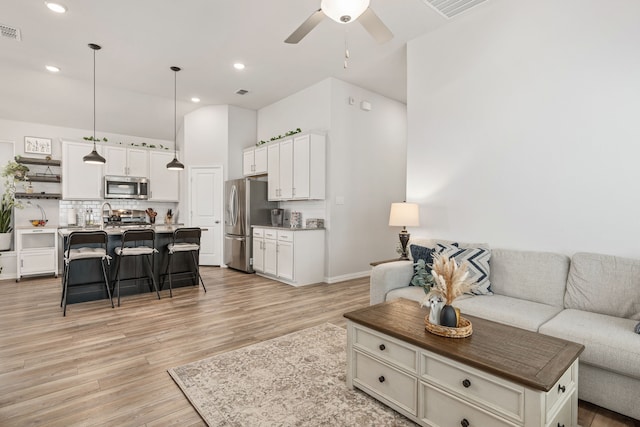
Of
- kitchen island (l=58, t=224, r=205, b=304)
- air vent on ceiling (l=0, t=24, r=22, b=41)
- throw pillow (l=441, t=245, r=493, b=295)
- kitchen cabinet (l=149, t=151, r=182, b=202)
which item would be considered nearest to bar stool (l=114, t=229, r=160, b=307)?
kitchen island (l=58, t=224, r=205, b=304)

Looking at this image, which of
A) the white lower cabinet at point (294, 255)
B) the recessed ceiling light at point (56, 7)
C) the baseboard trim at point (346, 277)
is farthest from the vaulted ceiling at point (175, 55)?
the baseboard trim at point (346, 277)

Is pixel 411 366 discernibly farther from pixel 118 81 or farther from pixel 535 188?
pixel 118 81

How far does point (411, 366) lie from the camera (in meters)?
1.87

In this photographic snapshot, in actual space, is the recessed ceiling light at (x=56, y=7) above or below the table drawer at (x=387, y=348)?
above

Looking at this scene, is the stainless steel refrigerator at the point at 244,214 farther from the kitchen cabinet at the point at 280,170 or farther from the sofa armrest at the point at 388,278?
the sofa armrest at the point at 388,278

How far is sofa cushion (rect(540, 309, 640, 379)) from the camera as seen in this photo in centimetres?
182

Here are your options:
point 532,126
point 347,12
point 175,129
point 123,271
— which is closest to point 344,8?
point 347,12

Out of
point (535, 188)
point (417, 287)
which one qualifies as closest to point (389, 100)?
point (535, 188)

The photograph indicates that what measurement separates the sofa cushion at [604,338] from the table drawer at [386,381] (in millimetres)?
1018

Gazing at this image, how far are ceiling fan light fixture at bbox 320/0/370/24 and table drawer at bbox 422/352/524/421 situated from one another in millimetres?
2092

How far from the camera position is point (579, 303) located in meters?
2.47

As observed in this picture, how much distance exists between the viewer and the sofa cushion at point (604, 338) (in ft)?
5.96

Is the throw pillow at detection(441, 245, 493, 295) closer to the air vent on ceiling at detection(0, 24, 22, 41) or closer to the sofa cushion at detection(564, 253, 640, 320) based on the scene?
the sofa cushion at detection(564, 253, 640, 320)

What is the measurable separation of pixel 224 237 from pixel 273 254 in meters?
1.69
